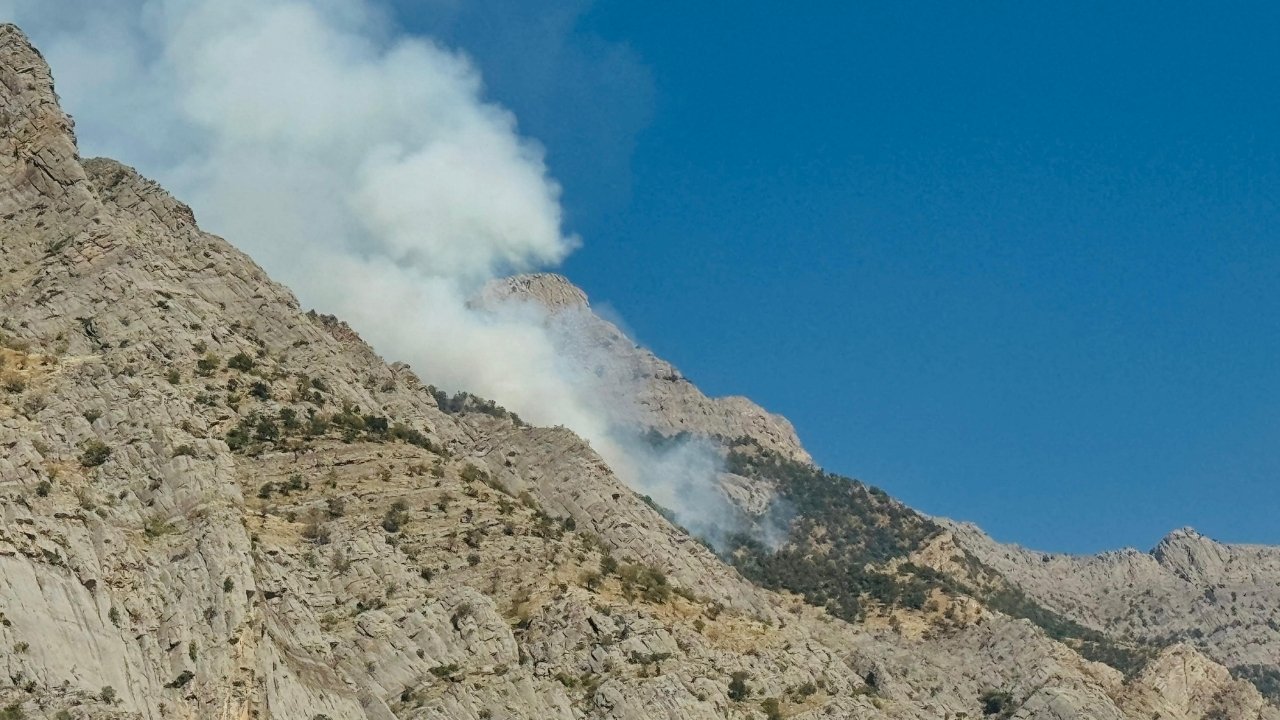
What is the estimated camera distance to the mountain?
74.8 meters

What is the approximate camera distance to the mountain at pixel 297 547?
245 ft

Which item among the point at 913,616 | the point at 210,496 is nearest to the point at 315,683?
the point at 210,496

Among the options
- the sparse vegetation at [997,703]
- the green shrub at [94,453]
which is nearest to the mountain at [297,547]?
the green shrub at [94,453]

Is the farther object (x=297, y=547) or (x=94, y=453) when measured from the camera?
(x=297, y=547)

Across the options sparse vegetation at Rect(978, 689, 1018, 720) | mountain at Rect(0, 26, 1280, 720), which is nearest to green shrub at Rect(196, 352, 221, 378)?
mountain at Rect(0, 26, 1280, 720)

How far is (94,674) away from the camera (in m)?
68.5

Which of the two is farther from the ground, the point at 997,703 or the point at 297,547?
the point at 997,703

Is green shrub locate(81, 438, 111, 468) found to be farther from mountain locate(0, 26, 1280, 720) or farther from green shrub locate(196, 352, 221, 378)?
green shrub locate(196, 352, 221, 378)

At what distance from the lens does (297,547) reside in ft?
325

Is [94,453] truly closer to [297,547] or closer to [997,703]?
[297,547]

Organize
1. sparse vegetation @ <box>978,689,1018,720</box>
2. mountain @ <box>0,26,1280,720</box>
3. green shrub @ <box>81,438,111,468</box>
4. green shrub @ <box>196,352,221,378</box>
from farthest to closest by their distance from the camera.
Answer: sparse vegetation @ <box>978,689,1018,720</box> → green shrub @ <box>196,352,221,378</box> → green shrub @ <box>81,438,111,468</box> → mountain @ <box>0,26,1280,720</box>

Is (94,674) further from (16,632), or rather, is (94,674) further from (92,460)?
(92,460)

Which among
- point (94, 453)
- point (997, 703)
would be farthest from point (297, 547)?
point (997, 703)

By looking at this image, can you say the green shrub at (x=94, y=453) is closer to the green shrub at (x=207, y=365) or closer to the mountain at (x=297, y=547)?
the mountain at (x=297, y=547)
